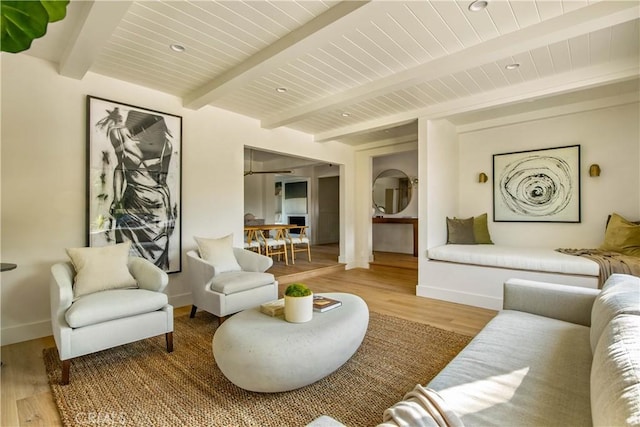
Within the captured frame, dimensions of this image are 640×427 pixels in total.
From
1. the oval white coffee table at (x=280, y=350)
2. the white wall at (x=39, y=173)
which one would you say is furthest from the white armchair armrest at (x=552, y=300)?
the white wall at (x=39, y=173)

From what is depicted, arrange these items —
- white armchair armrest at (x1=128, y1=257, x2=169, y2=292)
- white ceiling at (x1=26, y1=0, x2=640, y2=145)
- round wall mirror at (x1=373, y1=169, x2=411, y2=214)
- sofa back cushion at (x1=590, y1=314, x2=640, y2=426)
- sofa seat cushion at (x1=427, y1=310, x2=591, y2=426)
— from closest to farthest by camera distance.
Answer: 1. sofa back cushion at (x1=590, y1=314, x2=640, y2=426)
2. sofa seat cushion at (x1=427, y1=310, x2=591, y2=426)
3. white ceiling at (x1=26, y1=0, x2=640, y2=145)
4. white armchair armrest at (x1=128, y1=257, x2=169, y2=292)
5. round wall mirror at (x1=373, y1=169, x2=411, y2=214)

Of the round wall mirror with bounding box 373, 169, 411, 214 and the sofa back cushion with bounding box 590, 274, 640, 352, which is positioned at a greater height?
the round wall mirror with bounding box 373, 169, 411, 214

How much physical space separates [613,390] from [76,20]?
350 centimetres

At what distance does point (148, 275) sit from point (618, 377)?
113 inches

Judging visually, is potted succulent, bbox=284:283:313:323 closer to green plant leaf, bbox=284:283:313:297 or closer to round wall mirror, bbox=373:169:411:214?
green plant leaf, bbox=284:283:313:297

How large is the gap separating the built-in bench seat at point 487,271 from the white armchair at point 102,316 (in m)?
3.18

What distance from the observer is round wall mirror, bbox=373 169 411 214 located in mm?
7324

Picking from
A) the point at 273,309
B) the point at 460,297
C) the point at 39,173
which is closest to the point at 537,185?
the point at 460,297

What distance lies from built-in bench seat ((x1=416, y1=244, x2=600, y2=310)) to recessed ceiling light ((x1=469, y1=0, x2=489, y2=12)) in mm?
2612

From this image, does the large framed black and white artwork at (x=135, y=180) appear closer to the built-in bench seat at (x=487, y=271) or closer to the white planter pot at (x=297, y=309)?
the white planter pot at (x=297, y=309)

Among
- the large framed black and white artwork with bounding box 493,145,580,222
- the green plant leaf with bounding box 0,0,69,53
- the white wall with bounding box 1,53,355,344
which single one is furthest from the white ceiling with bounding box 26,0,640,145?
the green plant leaf with bounding box 0,0,69,53

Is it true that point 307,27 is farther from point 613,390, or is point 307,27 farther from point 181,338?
point 181,338

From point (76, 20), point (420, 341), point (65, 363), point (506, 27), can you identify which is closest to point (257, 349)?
point (65, 363)

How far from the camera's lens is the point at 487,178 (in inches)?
183
